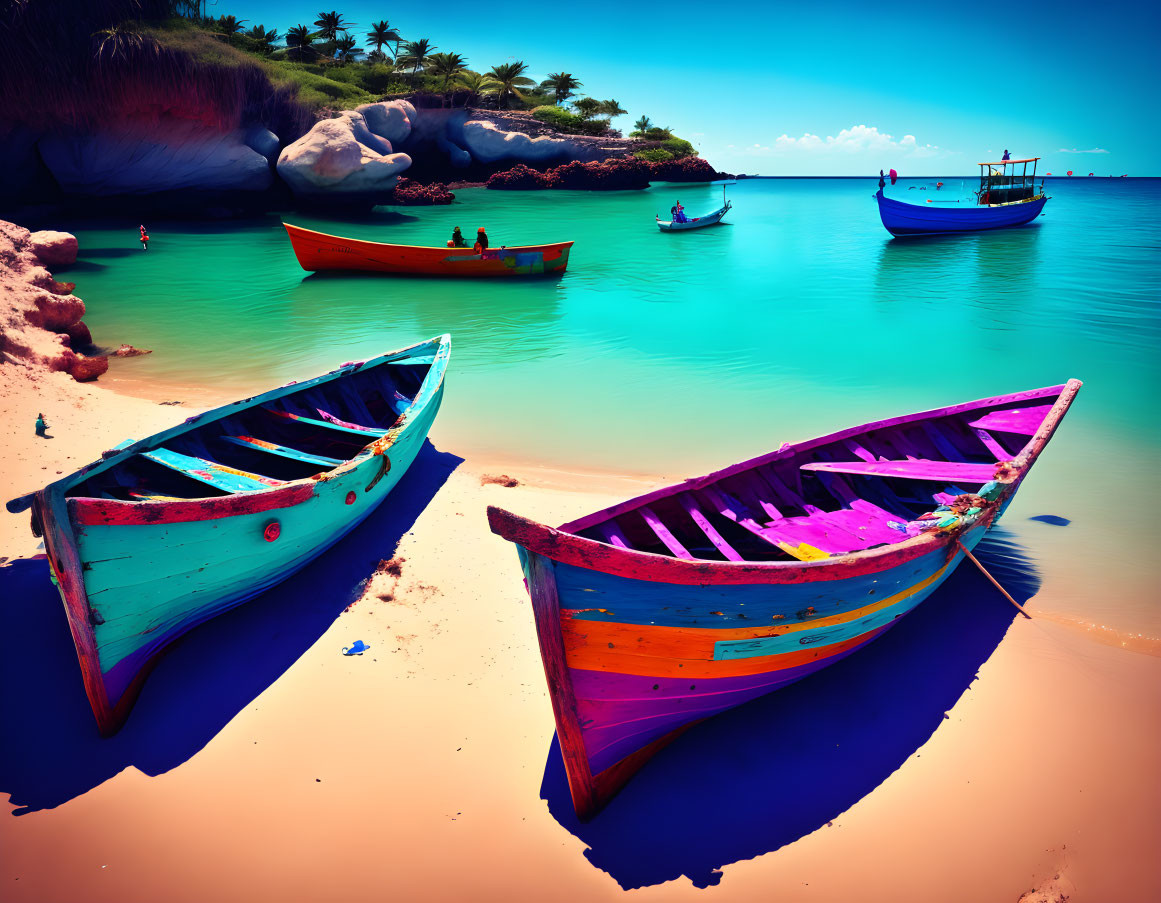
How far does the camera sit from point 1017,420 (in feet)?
20.9

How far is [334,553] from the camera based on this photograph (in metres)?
6.05

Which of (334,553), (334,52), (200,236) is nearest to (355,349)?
(334,553)

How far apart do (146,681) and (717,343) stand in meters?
13.6

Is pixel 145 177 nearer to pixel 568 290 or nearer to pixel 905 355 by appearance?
pixel 568 290

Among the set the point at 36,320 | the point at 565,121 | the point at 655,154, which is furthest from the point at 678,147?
the point at 36,320

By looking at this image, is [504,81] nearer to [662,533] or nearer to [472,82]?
[472,82]

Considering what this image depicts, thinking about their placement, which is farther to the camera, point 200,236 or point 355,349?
point 200,236

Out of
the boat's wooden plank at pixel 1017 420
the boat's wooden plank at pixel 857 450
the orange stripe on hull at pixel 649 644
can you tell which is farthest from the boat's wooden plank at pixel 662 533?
the boat's wooden plank at pixel 1017 420

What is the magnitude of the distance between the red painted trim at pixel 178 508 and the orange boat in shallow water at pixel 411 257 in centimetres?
1648

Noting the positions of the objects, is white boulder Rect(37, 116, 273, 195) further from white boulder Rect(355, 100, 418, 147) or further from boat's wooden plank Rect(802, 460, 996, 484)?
boat's wooden plank Rect(802, 460, 996, 484)

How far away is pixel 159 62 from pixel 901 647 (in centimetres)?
3457

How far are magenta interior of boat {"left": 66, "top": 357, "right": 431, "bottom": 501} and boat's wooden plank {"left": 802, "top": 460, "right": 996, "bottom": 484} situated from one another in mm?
4483

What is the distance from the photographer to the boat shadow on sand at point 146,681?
12.9 feet

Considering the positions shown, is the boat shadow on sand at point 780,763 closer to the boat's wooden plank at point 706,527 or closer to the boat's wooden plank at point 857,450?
the boat's wooden plank at point 706,527
